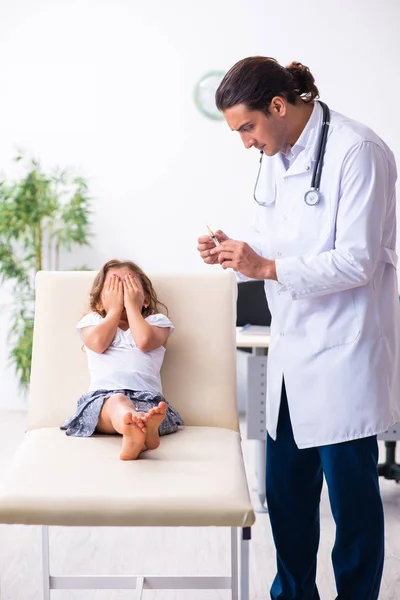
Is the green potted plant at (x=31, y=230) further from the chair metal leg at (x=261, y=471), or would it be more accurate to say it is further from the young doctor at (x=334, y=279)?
the young doctor at (x=334, y=279)

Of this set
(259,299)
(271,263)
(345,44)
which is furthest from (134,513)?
(345,44)

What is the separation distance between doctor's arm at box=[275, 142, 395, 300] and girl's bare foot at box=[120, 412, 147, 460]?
43 cm

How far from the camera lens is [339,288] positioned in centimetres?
138

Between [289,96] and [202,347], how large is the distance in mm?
672

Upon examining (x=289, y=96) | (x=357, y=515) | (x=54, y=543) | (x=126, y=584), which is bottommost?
(x=54, y=543)

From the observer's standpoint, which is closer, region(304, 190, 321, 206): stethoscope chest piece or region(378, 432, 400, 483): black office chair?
region(304, 190, 321, 206): stethoscope chest piece

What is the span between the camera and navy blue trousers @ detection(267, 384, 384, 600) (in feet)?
4.72

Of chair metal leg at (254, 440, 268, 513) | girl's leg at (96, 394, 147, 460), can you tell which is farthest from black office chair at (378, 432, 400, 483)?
girl's leg at (96, 394, 147, 460)

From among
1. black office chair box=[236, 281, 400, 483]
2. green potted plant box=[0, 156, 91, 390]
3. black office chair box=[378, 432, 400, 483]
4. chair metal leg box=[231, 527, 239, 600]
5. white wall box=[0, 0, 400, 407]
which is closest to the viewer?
chair metal leg box=[231, 527, 239, 600]

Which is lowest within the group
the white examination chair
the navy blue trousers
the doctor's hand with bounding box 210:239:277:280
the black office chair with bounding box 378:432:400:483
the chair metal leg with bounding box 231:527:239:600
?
the black office chair with bounding box 378:432:400:483

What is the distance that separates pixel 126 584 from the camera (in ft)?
5.32

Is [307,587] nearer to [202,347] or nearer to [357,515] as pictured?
[357,515]

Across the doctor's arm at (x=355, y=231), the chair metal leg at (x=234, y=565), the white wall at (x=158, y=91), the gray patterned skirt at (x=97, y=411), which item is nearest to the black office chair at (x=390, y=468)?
the chair metal leg at (x=234, y=565)

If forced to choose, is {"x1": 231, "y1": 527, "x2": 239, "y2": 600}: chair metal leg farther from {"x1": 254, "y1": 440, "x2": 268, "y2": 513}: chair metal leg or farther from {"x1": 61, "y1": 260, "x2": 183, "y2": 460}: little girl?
{"x1": 254, "y1": 440, "x2": 268, "y2": 513}: chair metal leg
